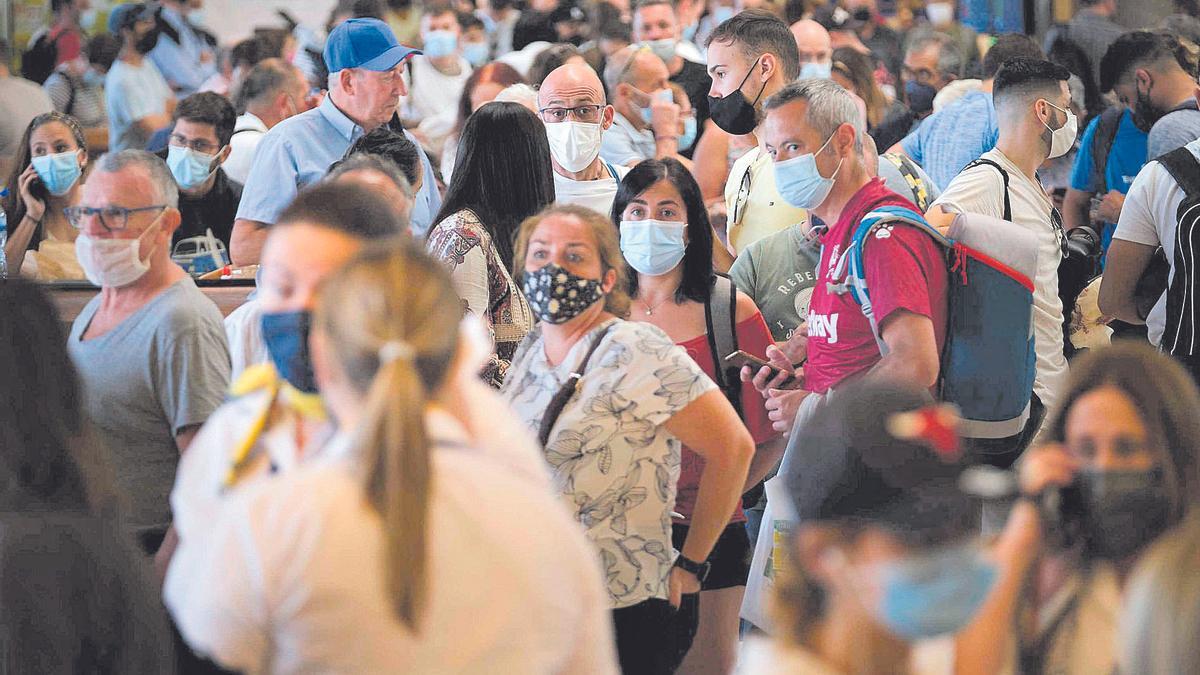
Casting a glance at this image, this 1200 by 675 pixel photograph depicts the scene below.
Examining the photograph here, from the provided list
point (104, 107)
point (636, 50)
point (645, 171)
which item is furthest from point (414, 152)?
point (104, 107)

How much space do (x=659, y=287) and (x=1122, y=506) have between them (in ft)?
6.66

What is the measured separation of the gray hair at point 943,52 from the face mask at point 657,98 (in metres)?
2.05

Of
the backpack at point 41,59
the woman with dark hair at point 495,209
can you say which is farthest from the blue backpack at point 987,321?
the backpack at point 41,59

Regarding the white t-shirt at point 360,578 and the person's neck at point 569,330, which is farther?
the person's neck at point 569,330

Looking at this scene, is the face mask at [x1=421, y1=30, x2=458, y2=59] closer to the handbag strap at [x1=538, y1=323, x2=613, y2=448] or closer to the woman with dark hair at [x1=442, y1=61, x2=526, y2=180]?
the woman with dark hair at [x1=442, y1=61, x2=526, y2=180]

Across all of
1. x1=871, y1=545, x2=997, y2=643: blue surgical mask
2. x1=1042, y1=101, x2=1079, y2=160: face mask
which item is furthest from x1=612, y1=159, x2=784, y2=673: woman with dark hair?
x1=871, y1=545, x2=997, y2=643: blue surgical mask

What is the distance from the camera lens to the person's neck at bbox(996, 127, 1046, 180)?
13.9ft

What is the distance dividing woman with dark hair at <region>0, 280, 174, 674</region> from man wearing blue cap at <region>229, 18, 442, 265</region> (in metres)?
2.37

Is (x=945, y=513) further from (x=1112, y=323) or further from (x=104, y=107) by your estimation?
(x=104, y=107)

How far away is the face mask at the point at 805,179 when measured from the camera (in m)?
3.67

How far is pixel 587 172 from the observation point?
16.2ft

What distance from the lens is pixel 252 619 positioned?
5.76ft

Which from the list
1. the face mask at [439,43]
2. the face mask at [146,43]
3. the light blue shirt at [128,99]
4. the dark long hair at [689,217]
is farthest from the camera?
the face mask at [146,43]

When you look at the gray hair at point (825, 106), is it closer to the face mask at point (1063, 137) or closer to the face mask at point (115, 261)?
the face mask at point (1063, 137)
